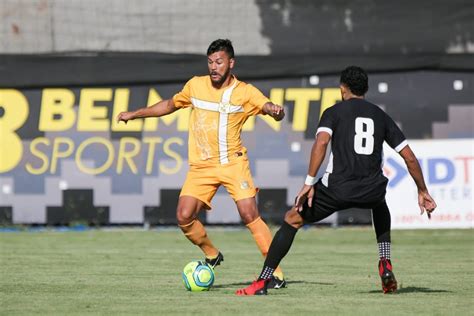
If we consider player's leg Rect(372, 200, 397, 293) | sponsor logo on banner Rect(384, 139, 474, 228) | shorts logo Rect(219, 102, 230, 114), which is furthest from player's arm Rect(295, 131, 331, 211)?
sponsor logo on banner Rect(384, 139, 474, 228)

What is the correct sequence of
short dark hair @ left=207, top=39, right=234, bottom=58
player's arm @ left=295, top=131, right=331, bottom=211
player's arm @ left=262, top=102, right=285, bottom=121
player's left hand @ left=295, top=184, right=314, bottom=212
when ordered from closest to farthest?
1. player's arm @ left=295, top=131, right=331, bottom=211
2. player's left hand @ left=295, top=184, right=314, bottom=212
3. player's arm @ left=262, top=102, right=285, bottom=121
4. short dark hair @ left=207, top=39, right=234, bottom=58

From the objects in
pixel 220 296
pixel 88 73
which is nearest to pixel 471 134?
pixel 88 73

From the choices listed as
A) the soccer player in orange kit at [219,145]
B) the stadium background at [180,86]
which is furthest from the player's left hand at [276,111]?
the stadium background at [180,86]

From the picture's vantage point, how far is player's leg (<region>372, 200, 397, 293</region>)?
9.92 meters

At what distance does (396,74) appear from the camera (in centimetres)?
2002

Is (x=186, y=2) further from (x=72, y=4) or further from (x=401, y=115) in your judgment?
(x=401, y=115)

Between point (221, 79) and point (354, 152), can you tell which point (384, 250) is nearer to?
point (354, 152)

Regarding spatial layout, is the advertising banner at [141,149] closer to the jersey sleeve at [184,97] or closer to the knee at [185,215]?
the jersey sleeve at [184,97]

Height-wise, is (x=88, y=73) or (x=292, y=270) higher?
(x=88, y=73)

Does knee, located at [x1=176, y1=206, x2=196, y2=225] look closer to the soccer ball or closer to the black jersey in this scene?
the soccer ball

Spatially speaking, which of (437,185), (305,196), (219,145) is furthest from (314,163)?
(437,185)

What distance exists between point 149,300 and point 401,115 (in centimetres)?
1119

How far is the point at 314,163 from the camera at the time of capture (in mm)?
9531

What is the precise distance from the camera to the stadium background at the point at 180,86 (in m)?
19.8
